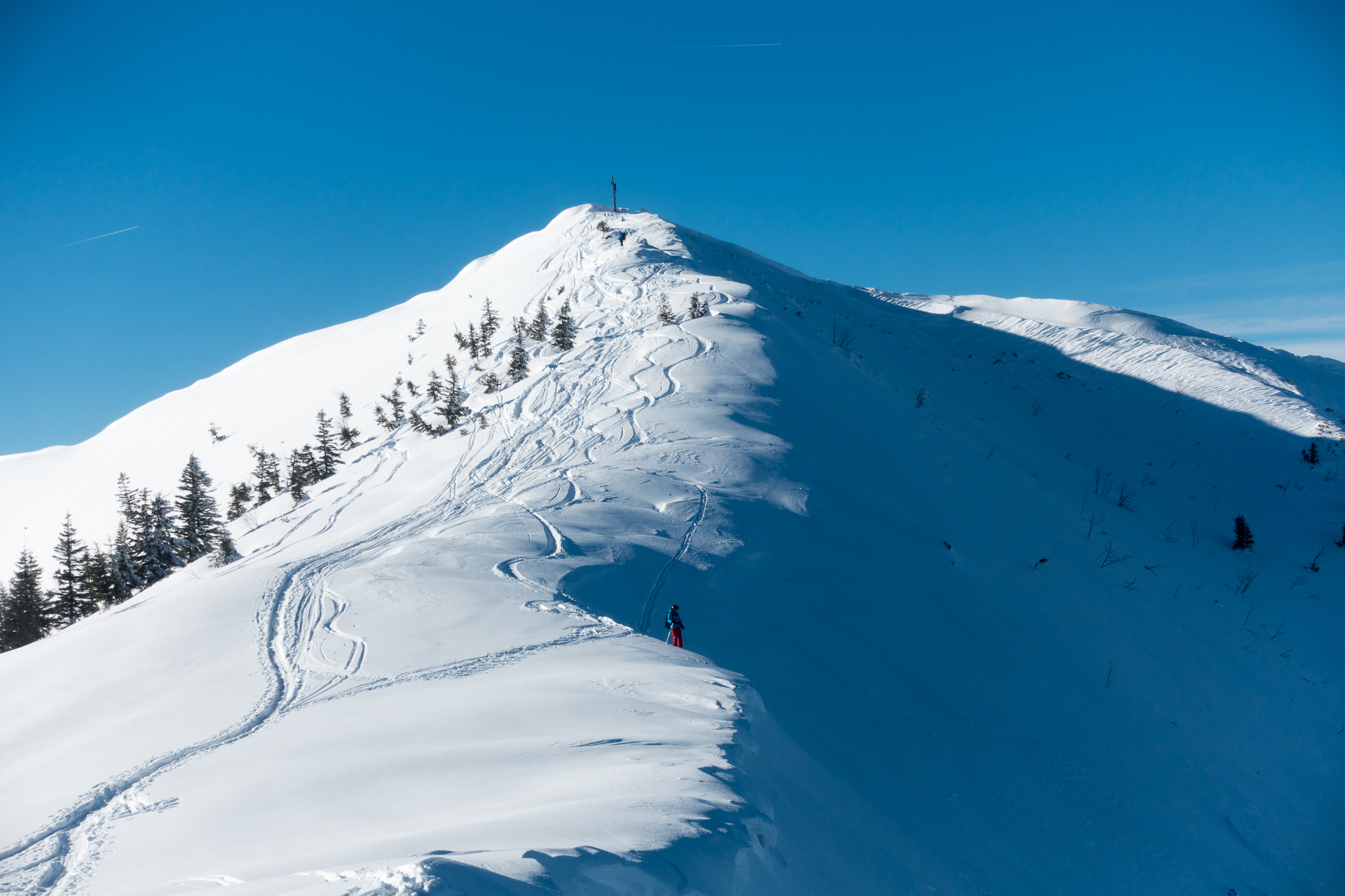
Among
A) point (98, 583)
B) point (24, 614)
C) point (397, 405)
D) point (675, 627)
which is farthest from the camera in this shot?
point (397, 405)

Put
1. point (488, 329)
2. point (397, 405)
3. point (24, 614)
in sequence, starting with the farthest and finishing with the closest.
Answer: point (488, 329) < point (397, 405) < point (24, 614)

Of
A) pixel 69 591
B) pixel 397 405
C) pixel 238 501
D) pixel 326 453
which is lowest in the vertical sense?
pixel 69 591

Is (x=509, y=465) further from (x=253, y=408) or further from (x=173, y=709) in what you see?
(x=253, y=408)

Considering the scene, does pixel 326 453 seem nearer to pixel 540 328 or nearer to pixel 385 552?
pixel 540 328

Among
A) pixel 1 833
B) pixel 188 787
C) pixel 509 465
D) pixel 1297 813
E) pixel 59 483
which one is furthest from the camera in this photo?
pixel 59 483

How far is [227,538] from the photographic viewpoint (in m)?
15.1

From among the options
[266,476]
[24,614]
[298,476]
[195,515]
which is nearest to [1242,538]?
[298,476]

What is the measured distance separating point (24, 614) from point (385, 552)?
20.4 m

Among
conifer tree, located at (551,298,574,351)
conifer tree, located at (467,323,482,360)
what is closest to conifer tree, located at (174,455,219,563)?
conifer tree, located at (467,323,482,360)

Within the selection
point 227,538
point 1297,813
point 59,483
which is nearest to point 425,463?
point 227,538

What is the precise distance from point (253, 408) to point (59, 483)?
51.0 ft

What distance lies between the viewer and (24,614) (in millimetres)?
21422

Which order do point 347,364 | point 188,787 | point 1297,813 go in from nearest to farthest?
point 188,787 < point 1297,813 < point 347,364

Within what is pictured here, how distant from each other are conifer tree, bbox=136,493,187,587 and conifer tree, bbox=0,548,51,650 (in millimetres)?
3556
